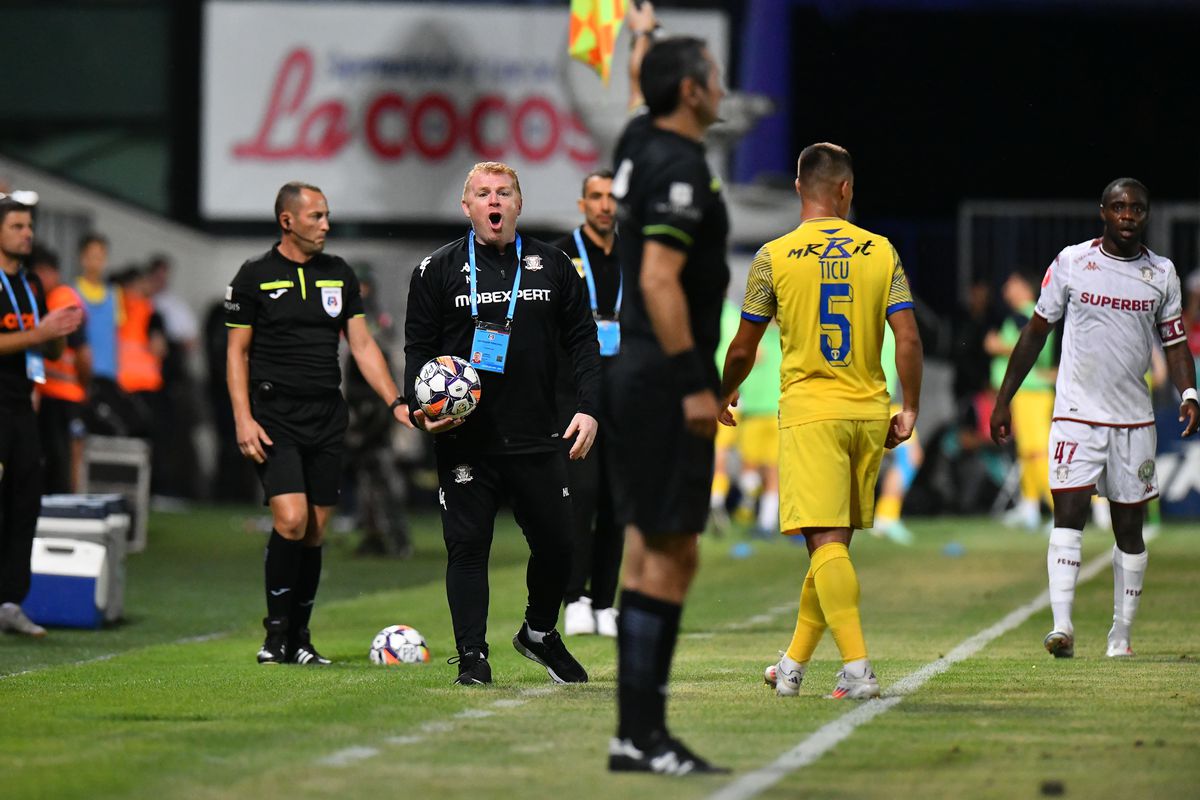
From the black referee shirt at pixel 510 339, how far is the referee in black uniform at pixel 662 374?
2.04 meters

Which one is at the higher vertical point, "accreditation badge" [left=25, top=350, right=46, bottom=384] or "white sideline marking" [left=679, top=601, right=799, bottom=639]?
"accreditation badge" [left=25, top=350, right=46, bottom=384]

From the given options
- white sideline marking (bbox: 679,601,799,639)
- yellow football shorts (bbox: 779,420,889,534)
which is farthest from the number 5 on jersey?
white sideline marking (bbox: 679,601,799,639)

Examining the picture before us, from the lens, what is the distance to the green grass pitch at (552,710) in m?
6.49

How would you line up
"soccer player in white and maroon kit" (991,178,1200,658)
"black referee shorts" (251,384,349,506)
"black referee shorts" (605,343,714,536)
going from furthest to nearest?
"soccer player in white and maroon kit" (991,178,1200,658)
"black referee shorts" (251,384,349,506)
"black referee shorts" (605,343,714,536)

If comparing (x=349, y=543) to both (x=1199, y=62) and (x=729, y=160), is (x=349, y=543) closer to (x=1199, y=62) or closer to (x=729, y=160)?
(x=729, y=160)

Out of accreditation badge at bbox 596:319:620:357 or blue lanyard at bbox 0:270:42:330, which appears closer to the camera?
accreditation badge at bbox 596:319:620:357

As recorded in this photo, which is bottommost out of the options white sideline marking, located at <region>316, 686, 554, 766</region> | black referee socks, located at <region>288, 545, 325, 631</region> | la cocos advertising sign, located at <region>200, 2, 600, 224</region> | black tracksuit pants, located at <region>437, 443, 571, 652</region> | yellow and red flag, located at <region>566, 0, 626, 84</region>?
white sideline marking, located at <region>316, 686, 554, 766</region>

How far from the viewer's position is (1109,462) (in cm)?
1047

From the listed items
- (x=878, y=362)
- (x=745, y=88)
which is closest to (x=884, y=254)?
(x=878, y=362)

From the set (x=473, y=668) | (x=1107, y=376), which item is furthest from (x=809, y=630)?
(x=1107, y=376)

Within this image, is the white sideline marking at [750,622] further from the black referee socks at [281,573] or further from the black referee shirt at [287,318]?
the black referee shirt at [287,318]

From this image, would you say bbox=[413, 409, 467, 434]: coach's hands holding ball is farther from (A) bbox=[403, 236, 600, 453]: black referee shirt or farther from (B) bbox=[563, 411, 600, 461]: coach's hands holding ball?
(B) bbox=[563, 411, 600, 461]: coach's hands holding ball

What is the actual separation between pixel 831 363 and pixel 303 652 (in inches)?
125

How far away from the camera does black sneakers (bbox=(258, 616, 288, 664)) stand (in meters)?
10.2
